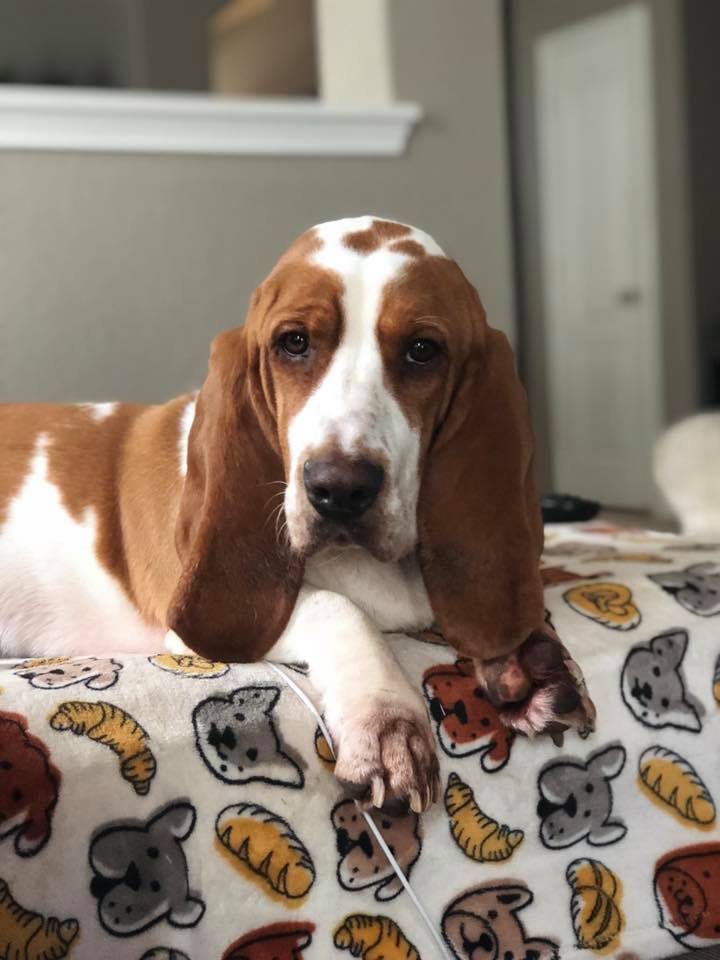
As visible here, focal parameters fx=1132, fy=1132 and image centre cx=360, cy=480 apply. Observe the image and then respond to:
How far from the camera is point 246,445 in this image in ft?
5.21

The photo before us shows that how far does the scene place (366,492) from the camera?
140 cm

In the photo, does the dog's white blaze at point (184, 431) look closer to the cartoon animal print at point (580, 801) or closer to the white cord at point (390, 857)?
the white cord at point (390, 857)

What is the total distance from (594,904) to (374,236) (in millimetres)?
972

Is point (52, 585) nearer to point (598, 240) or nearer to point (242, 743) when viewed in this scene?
point (242, 743)

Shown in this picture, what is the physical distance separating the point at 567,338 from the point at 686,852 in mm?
3165

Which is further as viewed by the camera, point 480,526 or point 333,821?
point 480,526

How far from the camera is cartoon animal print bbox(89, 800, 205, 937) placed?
1.25 meters

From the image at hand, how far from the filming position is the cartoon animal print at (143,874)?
125cm

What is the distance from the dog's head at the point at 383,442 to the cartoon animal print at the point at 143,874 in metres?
0.30

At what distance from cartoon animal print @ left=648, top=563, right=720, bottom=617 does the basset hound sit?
318 mm

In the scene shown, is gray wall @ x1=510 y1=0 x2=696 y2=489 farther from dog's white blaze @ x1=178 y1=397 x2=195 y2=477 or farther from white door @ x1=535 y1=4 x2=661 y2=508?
dog's white blaze @ x1=178 y1=397 x2=195 y2=477

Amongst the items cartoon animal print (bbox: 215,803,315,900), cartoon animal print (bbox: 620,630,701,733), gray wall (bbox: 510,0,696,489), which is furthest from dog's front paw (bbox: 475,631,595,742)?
gray wall (bbox: 510,0,696,489)

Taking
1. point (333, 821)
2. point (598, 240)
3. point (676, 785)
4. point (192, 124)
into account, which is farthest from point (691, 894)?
point (598, 240)

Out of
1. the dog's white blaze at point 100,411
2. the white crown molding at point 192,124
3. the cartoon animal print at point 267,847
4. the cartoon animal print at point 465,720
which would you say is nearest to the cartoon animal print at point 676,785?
the cartoon animal print at point 465,720
